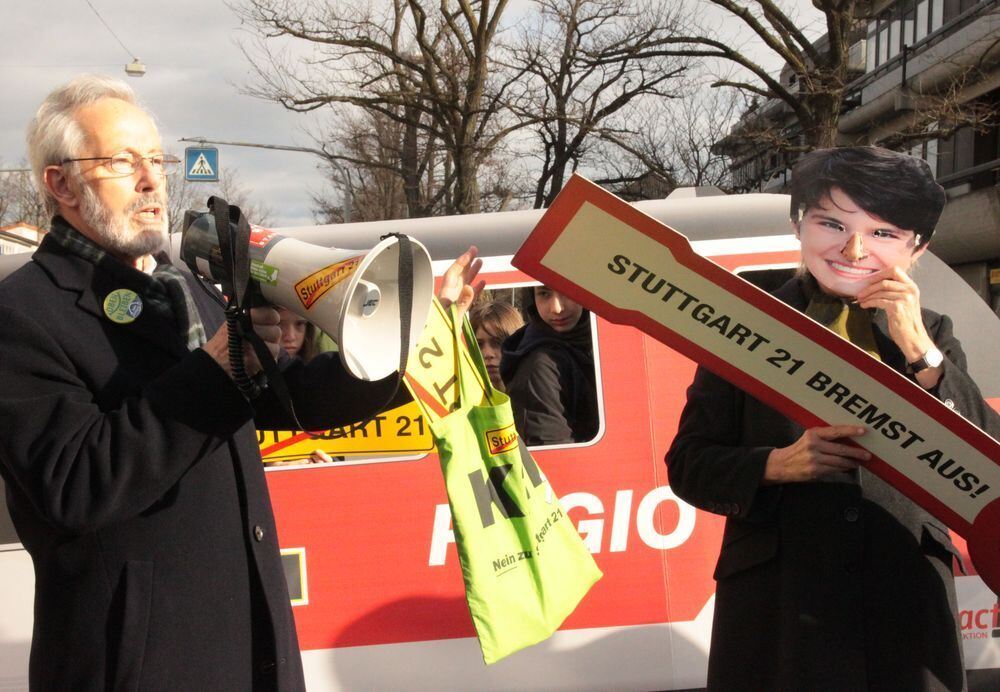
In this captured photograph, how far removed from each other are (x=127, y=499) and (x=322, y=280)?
49 centimetres

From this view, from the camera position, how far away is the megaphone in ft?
5.74

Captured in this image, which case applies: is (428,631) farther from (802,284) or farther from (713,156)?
(713,156)

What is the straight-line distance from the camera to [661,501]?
3.85 metres

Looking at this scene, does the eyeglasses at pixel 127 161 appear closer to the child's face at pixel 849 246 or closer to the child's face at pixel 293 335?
the child's face at pixel 849 246

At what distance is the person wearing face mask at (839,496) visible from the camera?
2.04 m

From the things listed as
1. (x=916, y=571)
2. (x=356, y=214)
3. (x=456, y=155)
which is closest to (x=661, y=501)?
(x=916, y=571)

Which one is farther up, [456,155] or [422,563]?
[456,155]

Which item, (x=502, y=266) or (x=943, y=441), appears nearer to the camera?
(x=943, y=441)

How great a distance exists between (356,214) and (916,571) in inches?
1067

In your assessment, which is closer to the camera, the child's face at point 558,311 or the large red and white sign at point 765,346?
the large red and white sign at point 765,346

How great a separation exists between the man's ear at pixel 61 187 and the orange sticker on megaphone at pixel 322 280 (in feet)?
1.73

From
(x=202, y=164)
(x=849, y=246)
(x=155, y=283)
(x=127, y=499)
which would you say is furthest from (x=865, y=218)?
(x=202, y=164)

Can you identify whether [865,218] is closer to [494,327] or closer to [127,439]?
[127,439]

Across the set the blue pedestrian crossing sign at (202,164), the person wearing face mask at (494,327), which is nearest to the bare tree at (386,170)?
the blue pedestrian crossing sign at (202,164)
